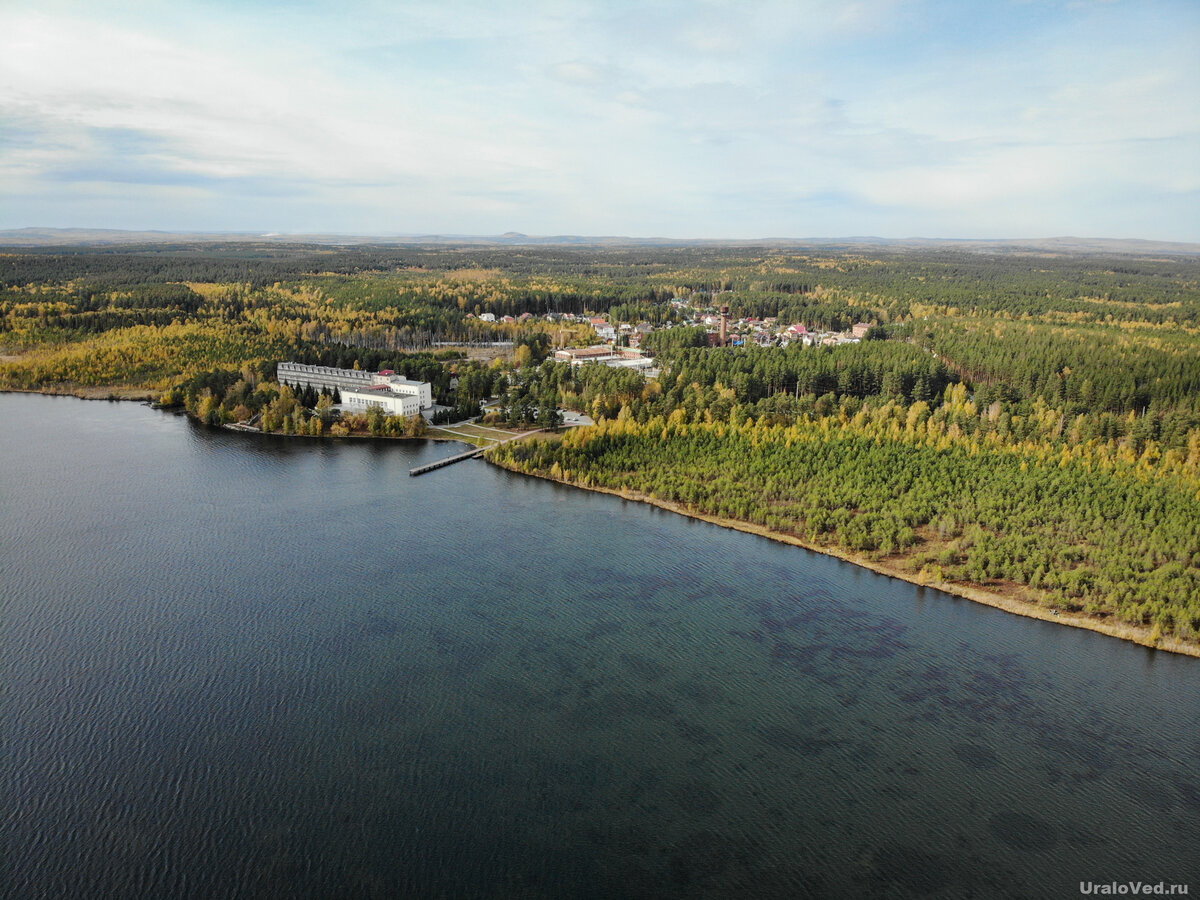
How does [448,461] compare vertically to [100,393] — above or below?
below

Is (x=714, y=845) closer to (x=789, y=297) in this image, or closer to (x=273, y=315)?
(x=273, y=315)

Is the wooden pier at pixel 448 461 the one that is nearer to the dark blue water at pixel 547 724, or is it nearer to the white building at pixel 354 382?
the dark blue water at pixel 547 724

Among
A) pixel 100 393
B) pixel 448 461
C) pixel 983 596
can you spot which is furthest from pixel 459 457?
pixel 100 393

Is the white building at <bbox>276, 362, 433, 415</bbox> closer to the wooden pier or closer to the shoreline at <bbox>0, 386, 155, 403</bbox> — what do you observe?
the wooden pier

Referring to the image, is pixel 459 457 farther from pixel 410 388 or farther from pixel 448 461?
pixel 410 388

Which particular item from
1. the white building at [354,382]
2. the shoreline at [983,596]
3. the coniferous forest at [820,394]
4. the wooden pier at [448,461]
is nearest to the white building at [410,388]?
the white building at [354,382]

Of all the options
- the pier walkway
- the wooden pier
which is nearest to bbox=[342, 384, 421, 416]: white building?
the pier walkway
